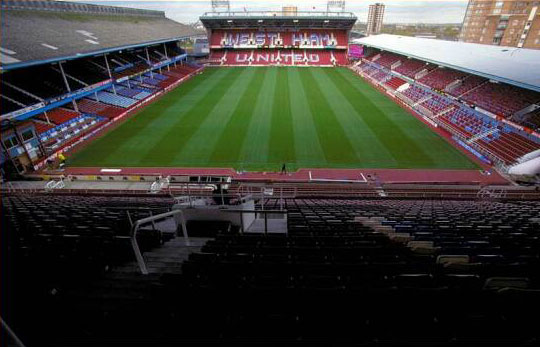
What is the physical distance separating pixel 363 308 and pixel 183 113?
29.0m

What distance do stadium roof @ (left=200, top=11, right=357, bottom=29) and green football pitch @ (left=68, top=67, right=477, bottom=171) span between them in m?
26.0

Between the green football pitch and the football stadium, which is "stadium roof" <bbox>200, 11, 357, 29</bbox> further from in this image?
the green football pitch

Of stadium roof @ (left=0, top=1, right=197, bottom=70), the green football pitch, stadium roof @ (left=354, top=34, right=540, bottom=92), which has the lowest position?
the green football pitch

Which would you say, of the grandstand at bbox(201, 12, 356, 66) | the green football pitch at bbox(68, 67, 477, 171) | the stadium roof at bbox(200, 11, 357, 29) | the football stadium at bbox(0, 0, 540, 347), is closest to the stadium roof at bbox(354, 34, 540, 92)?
the football stadium at bbox(0, 0, 540, 347)

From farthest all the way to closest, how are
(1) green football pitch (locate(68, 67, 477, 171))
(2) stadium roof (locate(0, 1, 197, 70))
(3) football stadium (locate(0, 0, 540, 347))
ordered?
(2) stadium roof (locate(0, 1, 197, 70)), (1) green football pitch (locate(68, 67, 477, 171)), (3) football stadium (locate(0, 0, 540, 347))

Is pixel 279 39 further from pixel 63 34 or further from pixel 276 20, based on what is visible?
pixel 63 34

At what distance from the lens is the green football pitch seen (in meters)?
20.0

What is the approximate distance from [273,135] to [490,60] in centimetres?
2157

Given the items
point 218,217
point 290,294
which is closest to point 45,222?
point 218,217

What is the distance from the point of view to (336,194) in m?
15.5

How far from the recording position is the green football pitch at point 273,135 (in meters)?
20.0

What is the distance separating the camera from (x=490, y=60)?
25.7 m

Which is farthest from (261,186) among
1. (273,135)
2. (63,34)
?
(63,34)

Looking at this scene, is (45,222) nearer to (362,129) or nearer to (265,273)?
(265,273)
